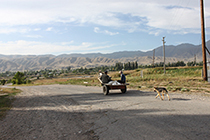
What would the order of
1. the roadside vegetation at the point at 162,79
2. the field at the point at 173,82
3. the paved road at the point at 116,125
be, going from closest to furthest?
the paved road at the point at 116,125 → the field at the point at 173,82 → the roadside vegetation at the point at 162,79

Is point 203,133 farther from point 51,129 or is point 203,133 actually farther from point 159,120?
point 51,129

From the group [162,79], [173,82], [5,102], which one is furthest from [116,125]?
[162,79]

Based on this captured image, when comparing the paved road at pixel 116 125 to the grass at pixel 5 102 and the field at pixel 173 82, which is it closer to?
the grass at pixel 5 102

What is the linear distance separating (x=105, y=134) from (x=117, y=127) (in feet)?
2.30

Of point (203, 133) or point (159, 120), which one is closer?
point (203, 133)

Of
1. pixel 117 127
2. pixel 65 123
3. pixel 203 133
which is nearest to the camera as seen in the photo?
pixel 203 133

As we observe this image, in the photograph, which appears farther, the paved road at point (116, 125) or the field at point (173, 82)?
the field at point (173, 82)

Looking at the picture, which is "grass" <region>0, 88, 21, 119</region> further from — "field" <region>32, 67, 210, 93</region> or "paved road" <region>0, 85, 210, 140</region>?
"field" <region>32, 67, 210, 93</region>

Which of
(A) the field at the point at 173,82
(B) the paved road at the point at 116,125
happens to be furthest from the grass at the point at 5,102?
(A) the field at the point at 173,82

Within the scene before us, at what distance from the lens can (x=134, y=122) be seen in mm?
7031

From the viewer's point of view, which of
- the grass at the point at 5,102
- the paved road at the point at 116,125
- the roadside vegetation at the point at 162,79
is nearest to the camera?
the paved road at the point at 116,125

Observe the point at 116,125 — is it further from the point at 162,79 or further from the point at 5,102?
the point at 162,79

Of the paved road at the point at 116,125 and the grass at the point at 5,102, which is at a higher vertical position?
the paved road at the point at 116,125

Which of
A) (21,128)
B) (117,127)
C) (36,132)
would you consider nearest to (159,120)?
(117,127)
